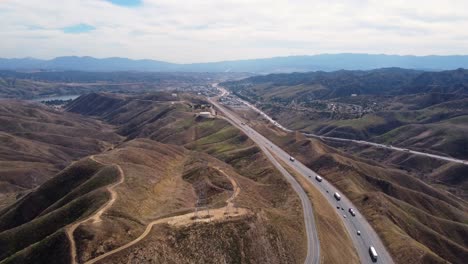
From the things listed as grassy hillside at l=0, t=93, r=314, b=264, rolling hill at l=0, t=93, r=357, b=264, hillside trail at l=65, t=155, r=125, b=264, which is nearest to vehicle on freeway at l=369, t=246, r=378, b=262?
rolling hill at l=0, t=93, r=357, b=264

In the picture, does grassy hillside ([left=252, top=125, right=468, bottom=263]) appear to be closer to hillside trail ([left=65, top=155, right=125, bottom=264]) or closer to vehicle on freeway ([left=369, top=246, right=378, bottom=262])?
vehicle on freeway ([left=369, top=246, right=378, bottom=262])

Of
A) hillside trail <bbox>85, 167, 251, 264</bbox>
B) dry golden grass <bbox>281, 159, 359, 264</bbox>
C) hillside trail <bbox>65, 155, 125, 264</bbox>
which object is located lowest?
dry golden grass <bbox>281, 159, 359, 264</bbox>

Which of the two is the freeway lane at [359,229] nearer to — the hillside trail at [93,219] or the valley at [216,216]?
the valley at [216,216]

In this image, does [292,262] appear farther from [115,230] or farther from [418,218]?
[418,218]

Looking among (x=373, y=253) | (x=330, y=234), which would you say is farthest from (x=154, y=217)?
(x=373, y=253)

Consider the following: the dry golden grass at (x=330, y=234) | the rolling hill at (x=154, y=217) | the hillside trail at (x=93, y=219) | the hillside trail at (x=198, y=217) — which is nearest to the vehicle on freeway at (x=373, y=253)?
the dry golden grass at (x=330, y=234)

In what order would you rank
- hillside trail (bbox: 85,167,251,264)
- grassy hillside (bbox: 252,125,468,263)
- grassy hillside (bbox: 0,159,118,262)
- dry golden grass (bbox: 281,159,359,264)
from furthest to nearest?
grassy hillside (bbox: 252,125,468,263), grassy hillside (bbox: 0,159,118,262), dry golden grass (bbox: 281,159,359,264), hillside trail (bbox: 85,167,251,264)

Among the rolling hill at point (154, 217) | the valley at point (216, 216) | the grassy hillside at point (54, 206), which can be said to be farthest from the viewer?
the grassy hillside at point (54, 206)

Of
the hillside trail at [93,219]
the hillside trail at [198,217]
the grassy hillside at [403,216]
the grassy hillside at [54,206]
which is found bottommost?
the grassy hillside at [403,216]

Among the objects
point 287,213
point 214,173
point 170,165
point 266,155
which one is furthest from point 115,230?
point 266,155

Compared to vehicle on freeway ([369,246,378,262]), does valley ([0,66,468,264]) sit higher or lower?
higher

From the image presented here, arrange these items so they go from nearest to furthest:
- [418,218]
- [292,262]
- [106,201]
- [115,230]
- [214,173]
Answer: [115,230] → [292,262] → [106,201] → [214,173] → [418,218]
